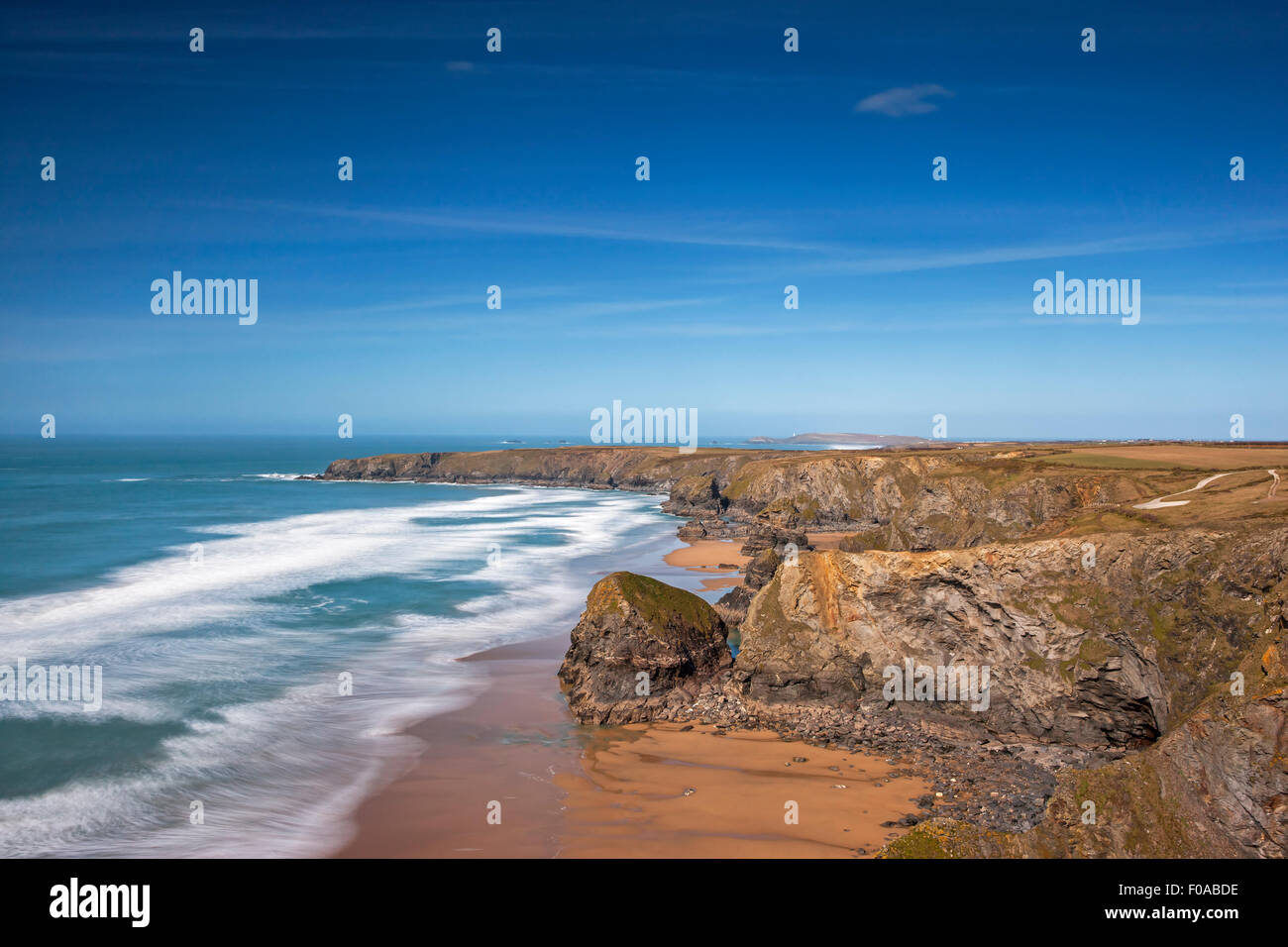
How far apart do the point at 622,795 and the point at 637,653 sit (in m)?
6.53

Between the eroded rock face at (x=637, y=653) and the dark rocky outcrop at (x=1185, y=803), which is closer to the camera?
the dark rocky outcrop at (x=1185, y=803)

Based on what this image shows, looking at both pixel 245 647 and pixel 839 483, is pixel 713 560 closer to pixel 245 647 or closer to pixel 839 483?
pixel 839 483

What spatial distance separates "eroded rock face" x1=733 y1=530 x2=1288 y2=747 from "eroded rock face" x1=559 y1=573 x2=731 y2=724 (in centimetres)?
177

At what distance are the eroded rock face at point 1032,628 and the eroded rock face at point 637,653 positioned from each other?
1769 millimetres

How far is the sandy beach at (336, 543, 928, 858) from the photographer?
16391 millimetres

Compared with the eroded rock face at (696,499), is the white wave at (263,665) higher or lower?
lower

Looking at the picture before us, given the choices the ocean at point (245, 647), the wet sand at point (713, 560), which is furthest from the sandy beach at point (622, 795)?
the wet sand at point (713, 560)

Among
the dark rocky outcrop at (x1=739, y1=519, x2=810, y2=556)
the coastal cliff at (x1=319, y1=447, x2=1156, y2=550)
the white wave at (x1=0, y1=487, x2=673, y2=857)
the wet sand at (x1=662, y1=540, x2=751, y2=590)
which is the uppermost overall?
the coastal cliff at (x1=319, y1=447, x2=1156, y2=550)

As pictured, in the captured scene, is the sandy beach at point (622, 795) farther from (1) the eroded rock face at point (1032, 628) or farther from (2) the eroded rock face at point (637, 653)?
(1) the eroded rock face at point (1032, 628)

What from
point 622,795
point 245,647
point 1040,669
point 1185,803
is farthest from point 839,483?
point 1185,803

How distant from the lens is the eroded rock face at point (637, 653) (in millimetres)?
24281

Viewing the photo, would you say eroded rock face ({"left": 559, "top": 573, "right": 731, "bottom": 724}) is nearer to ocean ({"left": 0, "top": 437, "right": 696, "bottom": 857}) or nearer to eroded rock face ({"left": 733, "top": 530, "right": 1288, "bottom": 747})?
eroded rock face ({"left": 733, "top": 530, "right": 1288, "bottom": 747})

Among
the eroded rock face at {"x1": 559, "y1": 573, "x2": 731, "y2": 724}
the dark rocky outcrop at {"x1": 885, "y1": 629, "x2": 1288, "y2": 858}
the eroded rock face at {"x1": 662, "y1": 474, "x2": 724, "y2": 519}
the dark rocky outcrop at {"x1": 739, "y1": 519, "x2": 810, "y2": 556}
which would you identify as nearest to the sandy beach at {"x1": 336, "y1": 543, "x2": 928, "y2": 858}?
the eroded rock face at {"x1": 559, "y1": 573, "x2": 731, "y2": 724}
